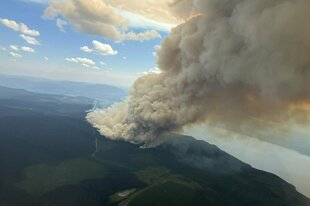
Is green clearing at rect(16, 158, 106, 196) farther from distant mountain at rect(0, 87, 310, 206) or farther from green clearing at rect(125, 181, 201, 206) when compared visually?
green clearing at rect(125, 181, 201, 206)

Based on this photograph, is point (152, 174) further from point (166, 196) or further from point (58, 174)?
point (58, 174)

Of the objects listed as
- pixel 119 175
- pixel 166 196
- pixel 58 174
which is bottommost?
pixel 58 174

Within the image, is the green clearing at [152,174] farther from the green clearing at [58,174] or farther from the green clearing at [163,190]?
the green clearing at [58,174]

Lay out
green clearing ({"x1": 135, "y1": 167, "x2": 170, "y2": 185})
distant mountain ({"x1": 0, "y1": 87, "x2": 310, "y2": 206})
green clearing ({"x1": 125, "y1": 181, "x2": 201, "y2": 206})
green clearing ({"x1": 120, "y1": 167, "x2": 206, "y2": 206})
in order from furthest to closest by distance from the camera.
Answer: green clearing ({"x1": 135, "y1": 167, "x2": 170, "y2": 185}), green clearing ({"x1": 120, "y1": 167, "x2": 206, "y2": 206}), green clearing ({"x1": 125, "y1": 181, "x2": 201, "y2": 206}), distant mountain ({"x1": 0, "y1": 87, "x2": 310, "y2": 206})

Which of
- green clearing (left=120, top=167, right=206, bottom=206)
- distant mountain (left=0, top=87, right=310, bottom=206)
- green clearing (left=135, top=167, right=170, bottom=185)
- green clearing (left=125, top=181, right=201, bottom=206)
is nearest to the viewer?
distant mountain (left=0, top=87, right=310, bottom=206)

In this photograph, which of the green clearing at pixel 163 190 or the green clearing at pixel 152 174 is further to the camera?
the green clearing at pixel 152 174

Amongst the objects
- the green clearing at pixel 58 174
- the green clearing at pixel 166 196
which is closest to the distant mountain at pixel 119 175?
the green clearing at pixel 58 174

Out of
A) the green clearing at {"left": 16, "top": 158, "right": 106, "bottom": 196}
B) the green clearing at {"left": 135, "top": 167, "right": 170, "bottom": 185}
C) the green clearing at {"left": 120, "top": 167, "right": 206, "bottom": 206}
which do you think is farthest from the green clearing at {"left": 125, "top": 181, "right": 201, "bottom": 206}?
the green clearing at {"left": 16, "top": 158, "right": 106, "bottom": 196}

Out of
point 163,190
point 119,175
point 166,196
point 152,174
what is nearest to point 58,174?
point 119,175
